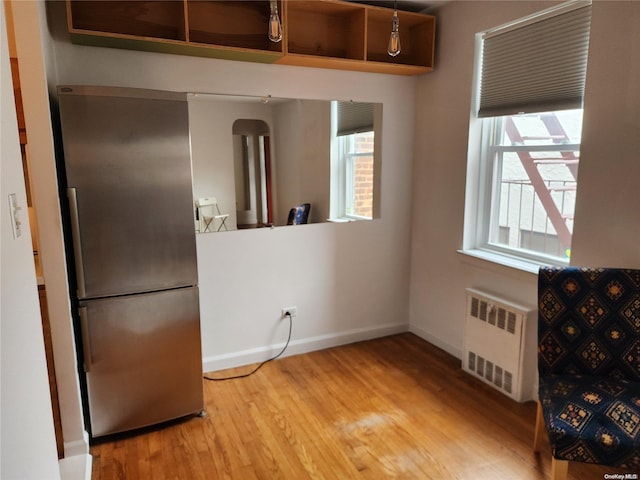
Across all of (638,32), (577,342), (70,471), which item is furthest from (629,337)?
(70,471)

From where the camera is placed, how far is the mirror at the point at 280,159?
279 cm

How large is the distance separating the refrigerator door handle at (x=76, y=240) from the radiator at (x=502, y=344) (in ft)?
7.69

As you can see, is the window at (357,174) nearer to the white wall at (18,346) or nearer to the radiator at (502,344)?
the radiator at (502,344)

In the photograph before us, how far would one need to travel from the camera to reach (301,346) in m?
3.33

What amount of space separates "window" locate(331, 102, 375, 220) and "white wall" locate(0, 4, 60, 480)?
2.22 m

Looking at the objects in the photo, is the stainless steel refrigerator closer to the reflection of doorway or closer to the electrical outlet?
the reflection of doorway

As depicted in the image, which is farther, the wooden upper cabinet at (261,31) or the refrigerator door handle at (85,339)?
the wooden upper cabinet at (261,31)

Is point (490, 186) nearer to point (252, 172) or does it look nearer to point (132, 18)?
point (252, 172)

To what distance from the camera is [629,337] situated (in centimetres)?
195

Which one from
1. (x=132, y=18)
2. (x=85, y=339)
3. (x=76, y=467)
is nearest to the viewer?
(x=76, y=467)

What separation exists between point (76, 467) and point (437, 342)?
8.30 ft

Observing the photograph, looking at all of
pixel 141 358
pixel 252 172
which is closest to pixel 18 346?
pixel 141 358

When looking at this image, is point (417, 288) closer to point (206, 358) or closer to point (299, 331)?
point (299, 331)

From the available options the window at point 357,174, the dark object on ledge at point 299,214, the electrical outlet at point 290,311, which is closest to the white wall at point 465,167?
the window at point 357,174
